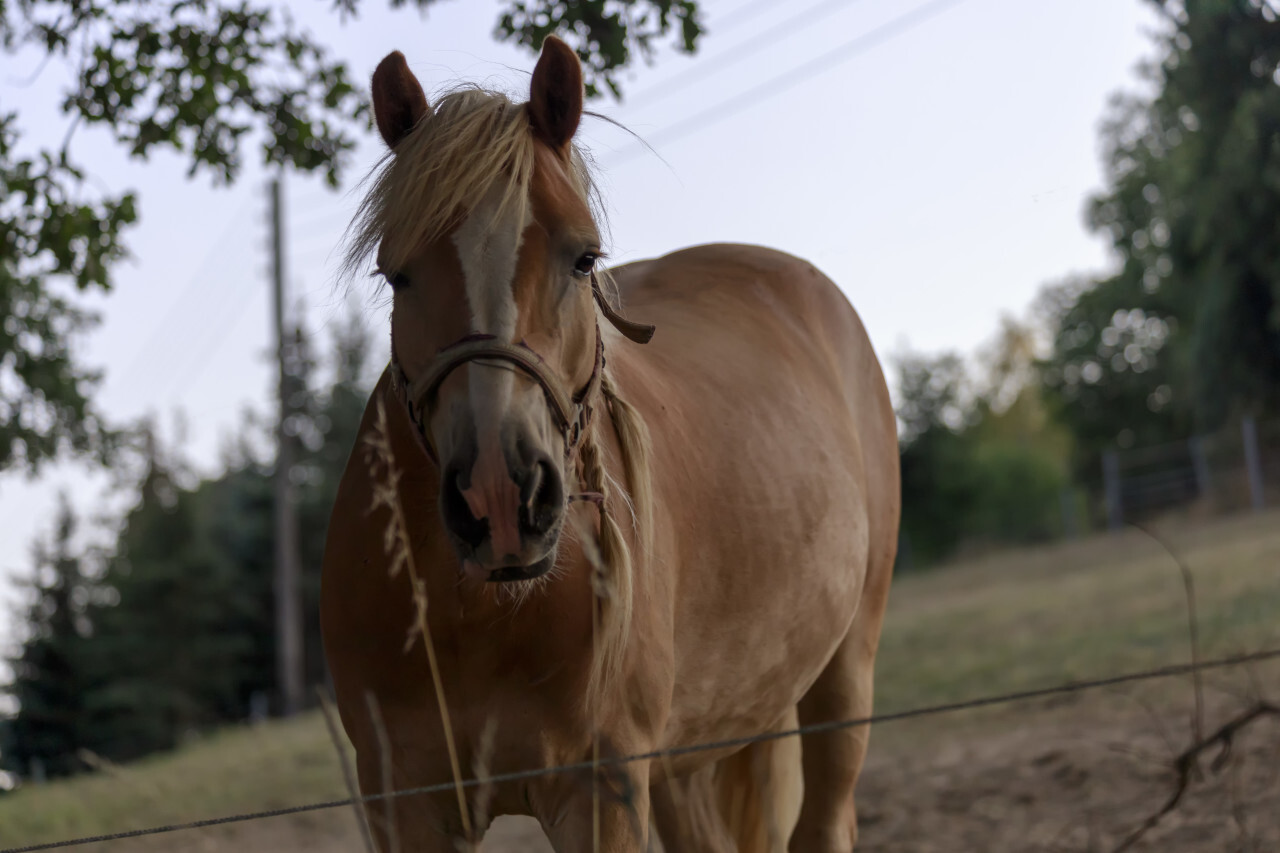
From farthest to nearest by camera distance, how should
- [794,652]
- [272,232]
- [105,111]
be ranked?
[272,232] → [105,111] → [794,652]

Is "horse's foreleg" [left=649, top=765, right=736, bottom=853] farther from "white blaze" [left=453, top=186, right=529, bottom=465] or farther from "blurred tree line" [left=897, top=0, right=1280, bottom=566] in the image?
"blurred tree line" [left=897, top=0, right=1280, bottom=566]

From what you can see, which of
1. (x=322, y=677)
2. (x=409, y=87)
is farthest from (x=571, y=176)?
(x=322, y=677)

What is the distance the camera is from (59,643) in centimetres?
2572

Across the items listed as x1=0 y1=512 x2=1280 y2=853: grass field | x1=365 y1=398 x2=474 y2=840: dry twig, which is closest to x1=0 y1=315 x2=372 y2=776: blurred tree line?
x1=0 y1=512 x2=1280 y2=853: grass field

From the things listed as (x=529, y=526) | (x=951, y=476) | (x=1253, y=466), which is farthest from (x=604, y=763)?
(x=951, y=476)

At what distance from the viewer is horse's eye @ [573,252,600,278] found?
2.08 meters

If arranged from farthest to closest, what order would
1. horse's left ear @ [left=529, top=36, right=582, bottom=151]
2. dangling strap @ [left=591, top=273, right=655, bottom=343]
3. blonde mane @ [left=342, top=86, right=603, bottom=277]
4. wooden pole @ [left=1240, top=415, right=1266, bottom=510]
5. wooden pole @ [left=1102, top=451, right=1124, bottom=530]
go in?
wooden pole @ [left=1102, top=451, right=1124, bottom=530]
wooden pole @ [left=1240, top=415, right=1266, bottom=510]
dangling strap @ [left=591, top=273, right=655, bottom=343]
horse's left ear @ [left=529, top=36, right=582, bottom=151]
blonde mane @ [left=342, top=86, right=603, bottom=277]

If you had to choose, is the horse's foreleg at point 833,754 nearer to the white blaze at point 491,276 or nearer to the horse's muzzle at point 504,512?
the horse's muzzle at point 504,512

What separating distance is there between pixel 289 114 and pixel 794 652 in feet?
9.97

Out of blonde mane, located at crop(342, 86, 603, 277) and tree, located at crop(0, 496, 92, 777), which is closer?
blonde mane, located at crop(342, 86, 603, 277)

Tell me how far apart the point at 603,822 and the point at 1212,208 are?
1869 cm

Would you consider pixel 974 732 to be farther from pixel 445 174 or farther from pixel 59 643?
pixel 59 643

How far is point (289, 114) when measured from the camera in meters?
4.54

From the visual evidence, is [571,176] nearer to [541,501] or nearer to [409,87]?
[409,87]
